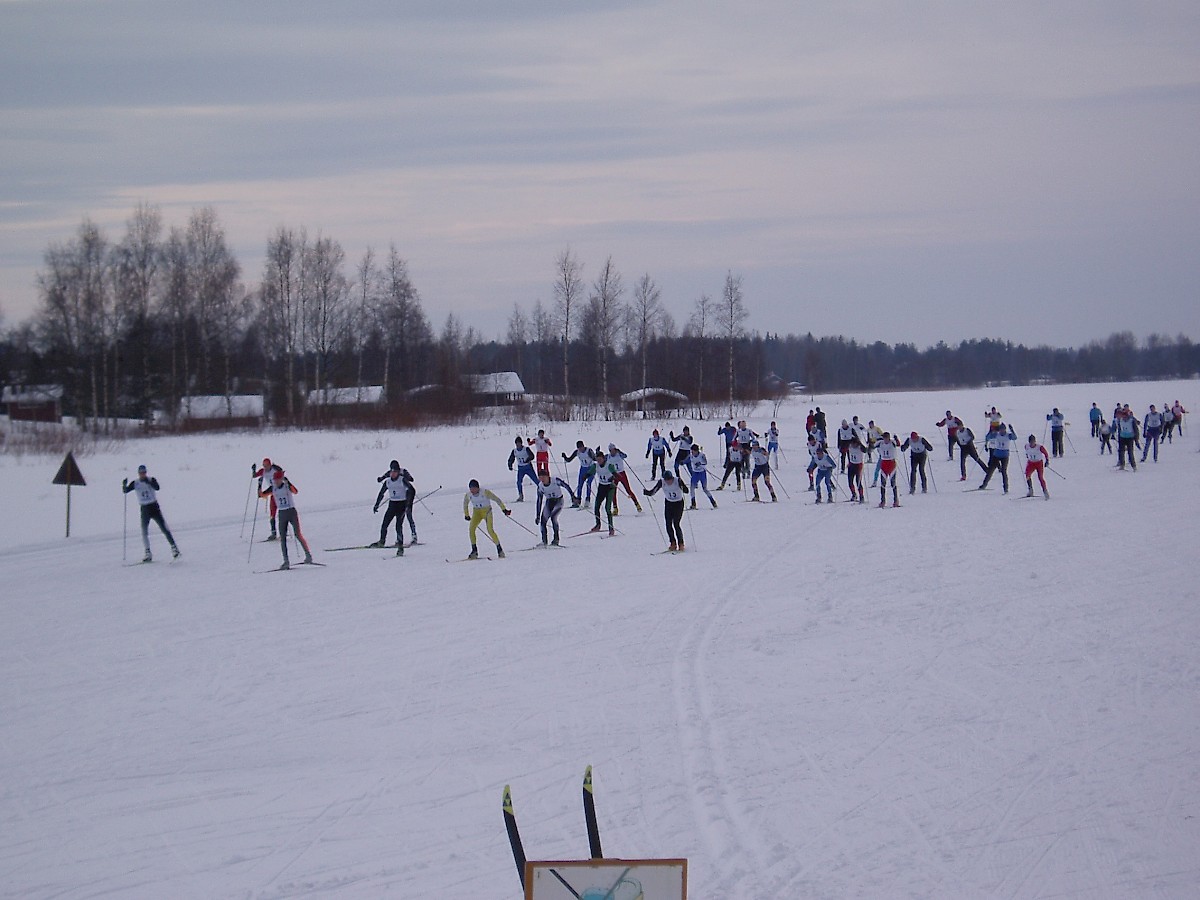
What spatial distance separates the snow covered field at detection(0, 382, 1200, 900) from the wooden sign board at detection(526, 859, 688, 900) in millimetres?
2827

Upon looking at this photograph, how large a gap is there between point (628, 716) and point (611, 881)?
6.07 meters

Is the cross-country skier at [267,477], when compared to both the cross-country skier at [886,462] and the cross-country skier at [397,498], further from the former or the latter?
the cross-country skier at [886,462]

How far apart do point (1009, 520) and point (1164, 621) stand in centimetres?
926

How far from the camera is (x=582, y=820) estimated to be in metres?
6.88

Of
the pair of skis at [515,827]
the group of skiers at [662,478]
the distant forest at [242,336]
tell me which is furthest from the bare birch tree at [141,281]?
the pair of skis at [515,827]

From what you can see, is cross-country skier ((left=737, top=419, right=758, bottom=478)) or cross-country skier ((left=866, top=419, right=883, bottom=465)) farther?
cross-country skier ((left=737, top=419, right=758, bottom=478))

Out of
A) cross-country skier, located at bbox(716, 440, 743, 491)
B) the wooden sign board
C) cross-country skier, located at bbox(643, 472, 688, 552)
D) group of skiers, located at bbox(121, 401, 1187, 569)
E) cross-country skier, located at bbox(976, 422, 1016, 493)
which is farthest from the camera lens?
cross-country skier, located at bbox(716, 440, 743, 491)

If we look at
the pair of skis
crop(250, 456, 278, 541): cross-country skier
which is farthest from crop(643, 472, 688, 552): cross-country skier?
the pair of skis

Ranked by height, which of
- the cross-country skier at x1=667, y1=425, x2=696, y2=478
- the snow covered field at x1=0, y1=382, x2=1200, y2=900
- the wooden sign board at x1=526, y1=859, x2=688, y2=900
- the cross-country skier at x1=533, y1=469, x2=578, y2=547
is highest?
the cross-country skier at x1=667, y1=425, x2=696, y2=478

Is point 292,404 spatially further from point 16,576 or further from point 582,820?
point 582,820

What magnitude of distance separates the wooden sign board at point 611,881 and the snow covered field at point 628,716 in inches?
111

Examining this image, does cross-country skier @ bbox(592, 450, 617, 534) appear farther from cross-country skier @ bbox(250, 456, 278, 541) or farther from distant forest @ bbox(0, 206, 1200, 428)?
distant forest @ bbox(0, 206, 1200, 428)

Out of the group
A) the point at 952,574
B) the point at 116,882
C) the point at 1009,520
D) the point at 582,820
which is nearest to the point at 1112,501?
the point at 1009,520

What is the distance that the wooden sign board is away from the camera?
3.21 m
